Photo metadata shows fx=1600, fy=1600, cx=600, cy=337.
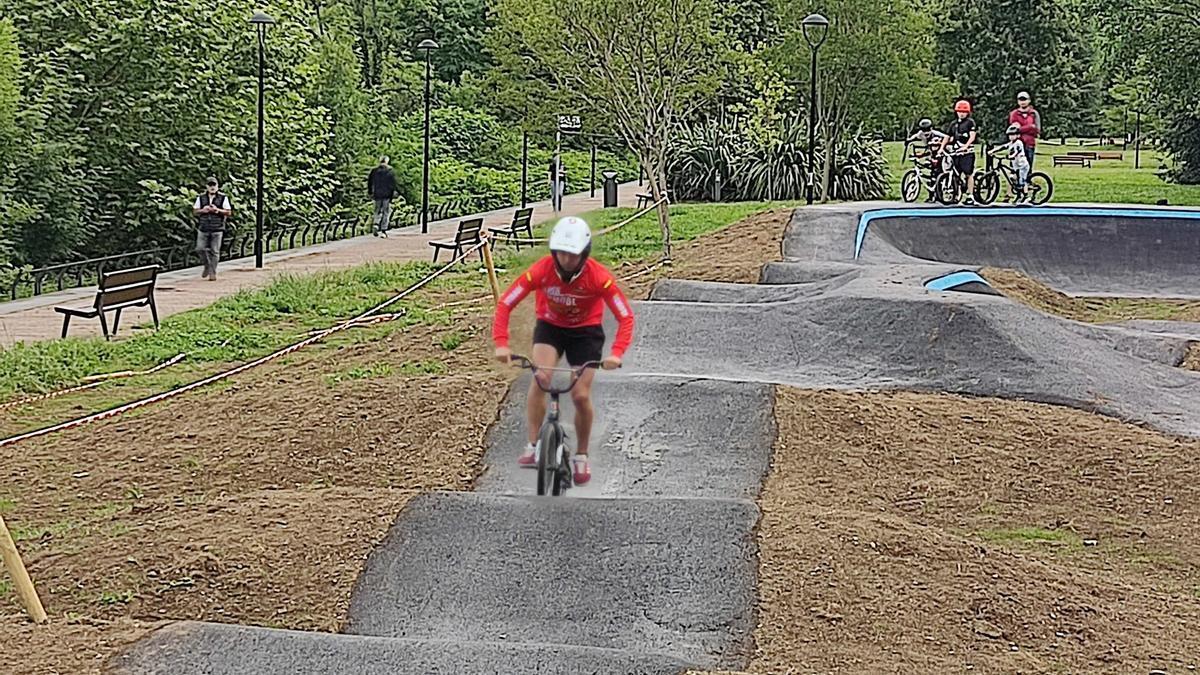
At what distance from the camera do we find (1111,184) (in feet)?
138

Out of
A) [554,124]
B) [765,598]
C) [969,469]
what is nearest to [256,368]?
[969,469]

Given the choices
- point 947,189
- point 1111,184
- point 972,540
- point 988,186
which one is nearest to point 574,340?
point 972,540

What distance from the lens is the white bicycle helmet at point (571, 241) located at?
6855mm

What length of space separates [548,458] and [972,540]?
2196 mm

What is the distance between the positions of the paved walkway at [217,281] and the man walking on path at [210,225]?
0.26 meters

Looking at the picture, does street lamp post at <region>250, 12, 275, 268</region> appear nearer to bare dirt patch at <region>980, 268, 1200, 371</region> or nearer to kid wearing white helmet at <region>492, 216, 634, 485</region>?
bare dirt patch at <region>980, 268, 1200, 371</region>

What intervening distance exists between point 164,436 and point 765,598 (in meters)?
5.31

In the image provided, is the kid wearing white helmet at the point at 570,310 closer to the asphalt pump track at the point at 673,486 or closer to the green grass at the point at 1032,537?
the asphalt pump track at the point at 673,486

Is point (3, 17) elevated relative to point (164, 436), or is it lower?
elevated

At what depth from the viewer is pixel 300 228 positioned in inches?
1258

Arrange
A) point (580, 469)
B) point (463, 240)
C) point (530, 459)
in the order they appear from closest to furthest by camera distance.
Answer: point (530, 459) → point (580, 469) → point (463, 240)

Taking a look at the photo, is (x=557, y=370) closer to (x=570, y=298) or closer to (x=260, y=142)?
(x=570, y=298)

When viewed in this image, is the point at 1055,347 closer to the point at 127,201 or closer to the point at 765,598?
the point at 765,598

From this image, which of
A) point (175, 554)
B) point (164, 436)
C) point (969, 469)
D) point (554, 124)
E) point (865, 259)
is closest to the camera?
point (175, 554)
